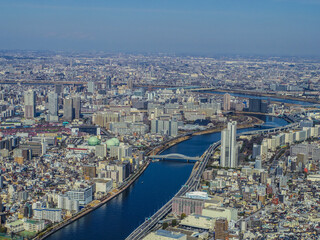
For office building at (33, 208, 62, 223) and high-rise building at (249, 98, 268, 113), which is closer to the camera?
office building at (33, 208, 62, 223)

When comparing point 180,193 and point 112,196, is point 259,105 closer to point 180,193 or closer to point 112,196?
point 180,193

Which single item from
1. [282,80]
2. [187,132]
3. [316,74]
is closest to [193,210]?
[187,132]

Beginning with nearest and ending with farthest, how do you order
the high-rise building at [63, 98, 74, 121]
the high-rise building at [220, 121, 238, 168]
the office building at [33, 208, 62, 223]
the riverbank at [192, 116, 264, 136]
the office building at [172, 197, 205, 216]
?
the office building at [33, 208, 62, 223] < the office building at [172, 197, 205, 216] < the high-rise building at [220, 121, 238, 168] < the riverbank at [192, 116, 264, 136] < the high-rise building at [63, 98, 74, 121]

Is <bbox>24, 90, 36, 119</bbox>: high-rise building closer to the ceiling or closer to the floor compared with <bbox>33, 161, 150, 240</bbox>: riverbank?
closer to the ceiling

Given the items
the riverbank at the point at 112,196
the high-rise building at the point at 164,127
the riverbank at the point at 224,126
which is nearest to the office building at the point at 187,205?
the riverbank at the point at 112,196

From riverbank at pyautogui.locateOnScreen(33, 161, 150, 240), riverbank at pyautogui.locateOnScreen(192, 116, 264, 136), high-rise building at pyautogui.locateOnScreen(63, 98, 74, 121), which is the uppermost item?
high-rise building at pyautogui.locateOnScreen(63, 98, 74, 121)

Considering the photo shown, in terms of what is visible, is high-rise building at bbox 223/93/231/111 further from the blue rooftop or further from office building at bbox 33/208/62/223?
the blue rooftop

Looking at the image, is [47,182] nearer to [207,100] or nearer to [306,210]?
[306,210]

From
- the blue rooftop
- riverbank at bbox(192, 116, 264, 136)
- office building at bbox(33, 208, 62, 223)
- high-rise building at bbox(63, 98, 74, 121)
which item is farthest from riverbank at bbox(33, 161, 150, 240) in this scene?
high-rise building at bbox(63, 98, 74, 121)
